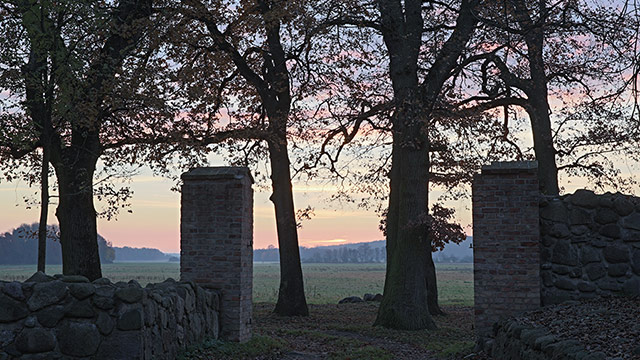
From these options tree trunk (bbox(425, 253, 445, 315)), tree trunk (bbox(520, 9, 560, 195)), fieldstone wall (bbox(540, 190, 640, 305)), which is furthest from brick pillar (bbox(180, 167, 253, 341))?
tree trunk (bbox(520, 9, 560, 195))

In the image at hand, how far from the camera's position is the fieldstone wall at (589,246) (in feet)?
32.1

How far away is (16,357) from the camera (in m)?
7.46

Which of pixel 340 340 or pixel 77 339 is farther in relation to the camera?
pixel 340 340

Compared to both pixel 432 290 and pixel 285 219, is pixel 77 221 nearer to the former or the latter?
pixel 285 219

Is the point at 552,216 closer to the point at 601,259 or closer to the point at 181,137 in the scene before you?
the point at 601,259

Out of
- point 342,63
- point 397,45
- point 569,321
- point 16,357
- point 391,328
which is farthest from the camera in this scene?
point 342,63

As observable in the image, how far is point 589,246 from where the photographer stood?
9906mm

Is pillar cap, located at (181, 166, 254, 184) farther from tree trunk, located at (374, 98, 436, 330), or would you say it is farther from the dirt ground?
tree trunk, located at (374, 98, 436, 330)

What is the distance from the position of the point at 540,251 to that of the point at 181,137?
1036 cm

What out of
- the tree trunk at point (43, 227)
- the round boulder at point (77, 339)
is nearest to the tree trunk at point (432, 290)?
the tree trunk at point (43, 227)

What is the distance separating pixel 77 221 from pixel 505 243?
35.5ft

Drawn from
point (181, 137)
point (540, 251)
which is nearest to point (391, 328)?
point (540, 251)

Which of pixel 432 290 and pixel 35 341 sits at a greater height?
pixel 35 341

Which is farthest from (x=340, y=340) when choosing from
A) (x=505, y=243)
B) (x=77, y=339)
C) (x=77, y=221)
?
(x=77, y=221)
